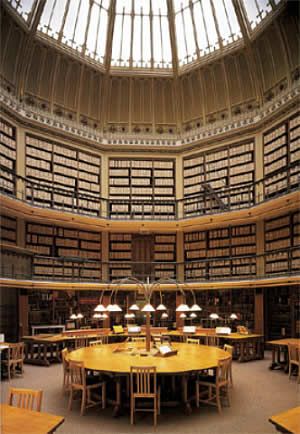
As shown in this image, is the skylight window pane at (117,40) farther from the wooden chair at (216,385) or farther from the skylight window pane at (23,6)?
the wooden chair at (216,385)

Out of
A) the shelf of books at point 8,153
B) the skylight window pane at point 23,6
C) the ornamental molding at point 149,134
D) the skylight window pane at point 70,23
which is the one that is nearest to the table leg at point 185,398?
the shelf of books at point 8,153

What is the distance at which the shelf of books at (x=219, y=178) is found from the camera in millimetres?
15102

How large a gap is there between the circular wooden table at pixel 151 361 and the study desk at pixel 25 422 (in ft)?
7.24

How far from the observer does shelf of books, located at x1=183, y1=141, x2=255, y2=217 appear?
15.1 meters

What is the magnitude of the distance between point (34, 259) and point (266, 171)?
8.00 meters

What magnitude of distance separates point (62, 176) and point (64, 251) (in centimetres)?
260

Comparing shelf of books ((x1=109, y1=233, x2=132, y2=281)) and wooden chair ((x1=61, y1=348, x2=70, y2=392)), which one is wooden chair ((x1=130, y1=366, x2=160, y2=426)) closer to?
wooden chair ((x1=61, y1=348, x2=70, y2=392))

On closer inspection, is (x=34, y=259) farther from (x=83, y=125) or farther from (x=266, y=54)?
(x=266, y=54)

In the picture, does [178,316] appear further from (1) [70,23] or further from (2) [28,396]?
(2) [28,396]

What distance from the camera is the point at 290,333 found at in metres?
13.0

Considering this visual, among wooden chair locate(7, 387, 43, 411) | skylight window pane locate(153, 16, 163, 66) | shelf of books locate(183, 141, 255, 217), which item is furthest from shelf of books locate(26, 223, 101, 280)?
wooden chair locate(7, 387, 43, 411)

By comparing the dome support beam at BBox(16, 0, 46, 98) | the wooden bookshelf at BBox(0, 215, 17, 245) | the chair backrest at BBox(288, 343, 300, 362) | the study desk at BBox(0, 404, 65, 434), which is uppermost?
the dome support beam at BBox(16, 0, 46, 98)

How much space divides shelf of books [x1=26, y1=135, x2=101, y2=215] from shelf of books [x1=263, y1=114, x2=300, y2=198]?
5.80 metres

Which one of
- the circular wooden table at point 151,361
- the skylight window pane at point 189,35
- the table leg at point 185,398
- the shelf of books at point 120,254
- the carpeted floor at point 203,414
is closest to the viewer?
the carpeted floor at point 203,414
